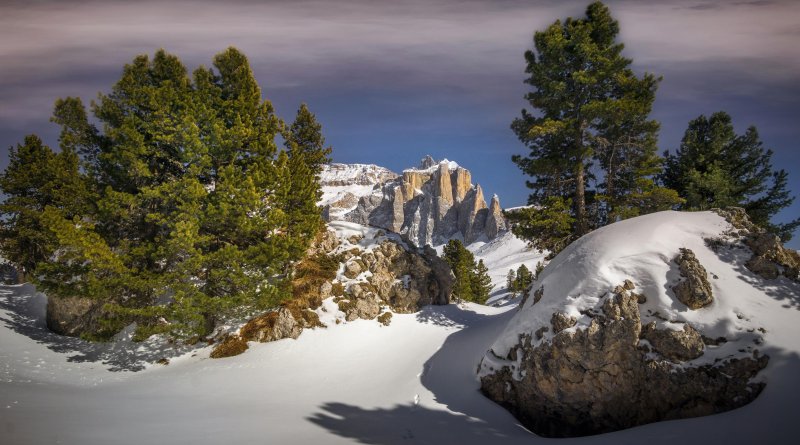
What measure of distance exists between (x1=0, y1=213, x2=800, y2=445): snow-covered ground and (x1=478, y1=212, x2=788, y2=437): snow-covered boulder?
0.96 ft

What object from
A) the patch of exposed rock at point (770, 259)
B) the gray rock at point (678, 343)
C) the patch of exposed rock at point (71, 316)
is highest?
the patch of exposed rock at point (770, 259)

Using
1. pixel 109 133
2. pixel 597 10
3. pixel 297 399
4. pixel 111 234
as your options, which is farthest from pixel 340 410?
pixel 597 10

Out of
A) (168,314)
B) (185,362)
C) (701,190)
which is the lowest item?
(185,362)

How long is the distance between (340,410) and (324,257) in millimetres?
10311

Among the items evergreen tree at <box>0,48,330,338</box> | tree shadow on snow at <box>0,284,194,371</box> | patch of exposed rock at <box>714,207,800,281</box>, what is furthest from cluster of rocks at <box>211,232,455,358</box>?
patch of exposed rock at <box>714,207,800,281</box>

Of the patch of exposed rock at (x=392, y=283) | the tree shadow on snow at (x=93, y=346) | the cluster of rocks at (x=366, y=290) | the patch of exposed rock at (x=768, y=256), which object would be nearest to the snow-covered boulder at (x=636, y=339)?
the patch of exposed rock at (x=768, y=256)

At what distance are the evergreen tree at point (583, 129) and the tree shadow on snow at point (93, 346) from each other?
1665cm

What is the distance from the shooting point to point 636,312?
9.64m

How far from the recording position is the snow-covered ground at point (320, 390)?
7082 millimetres

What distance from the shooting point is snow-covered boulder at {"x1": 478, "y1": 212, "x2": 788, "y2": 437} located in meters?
8.57

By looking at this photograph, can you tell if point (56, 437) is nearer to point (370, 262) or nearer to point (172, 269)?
point (172, 269)

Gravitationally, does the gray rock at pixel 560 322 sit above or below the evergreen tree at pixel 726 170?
below

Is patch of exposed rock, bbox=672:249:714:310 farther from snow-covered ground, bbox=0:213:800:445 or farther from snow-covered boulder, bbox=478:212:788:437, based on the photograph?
snow-covered ground, bbox=0:213:800:445

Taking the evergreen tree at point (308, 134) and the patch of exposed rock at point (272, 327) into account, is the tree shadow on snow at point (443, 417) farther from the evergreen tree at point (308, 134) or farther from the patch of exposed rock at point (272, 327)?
the evergreen tree at point (308, 134)
